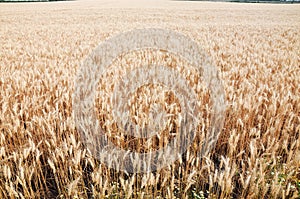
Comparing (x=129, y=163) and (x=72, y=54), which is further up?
(x=72, y=54)

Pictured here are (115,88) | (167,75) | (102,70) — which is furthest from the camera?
(102,70)

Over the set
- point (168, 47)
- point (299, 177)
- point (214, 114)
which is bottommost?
point (299, 177)

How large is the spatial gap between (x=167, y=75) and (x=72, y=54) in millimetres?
3274

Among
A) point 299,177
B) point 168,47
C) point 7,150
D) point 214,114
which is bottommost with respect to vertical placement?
point 299,177

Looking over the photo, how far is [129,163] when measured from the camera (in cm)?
215

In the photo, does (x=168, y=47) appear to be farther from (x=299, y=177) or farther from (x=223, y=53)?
(x=299, y=177)

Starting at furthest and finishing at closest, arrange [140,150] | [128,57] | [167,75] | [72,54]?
[72,54]
[128,57]
[167,75]
[140,150]

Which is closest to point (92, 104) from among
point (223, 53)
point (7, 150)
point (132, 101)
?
point (132, 101)

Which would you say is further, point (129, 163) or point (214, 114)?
point (214, 114)

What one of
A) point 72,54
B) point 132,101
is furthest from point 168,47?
point 132,101

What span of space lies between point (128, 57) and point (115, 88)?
6.69 ft

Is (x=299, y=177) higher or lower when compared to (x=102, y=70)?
lower

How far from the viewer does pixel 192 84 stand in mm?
3342

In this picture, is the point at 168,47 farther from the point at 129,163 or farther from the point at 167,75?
the point at 129,163
